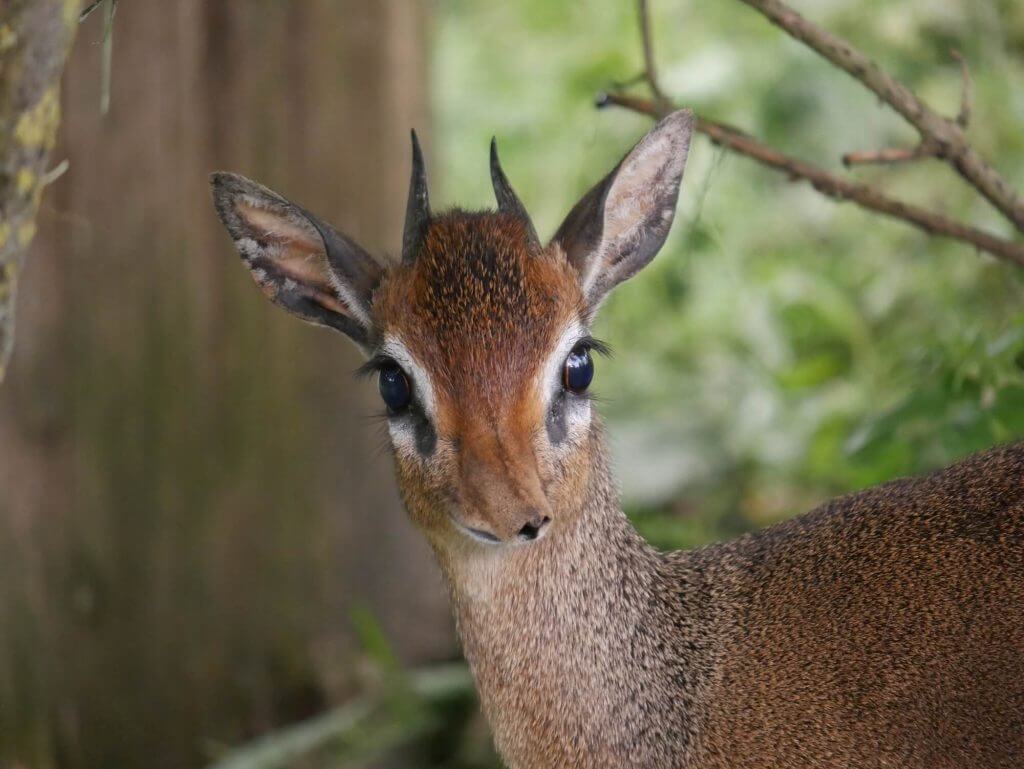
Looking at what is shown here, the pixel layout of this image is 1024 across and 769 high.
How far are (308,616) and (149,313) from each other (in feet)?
4.53

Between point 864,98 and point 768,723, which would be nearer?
point 768,723

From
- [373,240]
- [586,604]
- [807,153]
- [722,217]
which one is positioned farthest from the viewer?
[722,217]

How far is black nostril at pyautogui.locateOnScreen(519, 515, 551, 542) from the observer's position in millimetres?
2795

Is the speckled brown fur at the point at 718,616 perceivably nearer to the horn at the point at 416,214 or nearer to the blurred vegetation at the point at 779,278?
the horn at the point at 416,214

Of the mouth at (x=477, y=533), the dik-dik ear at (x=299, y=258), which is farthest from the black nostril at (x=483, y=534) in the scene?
the dik-dik ear at (x=299, y=258)

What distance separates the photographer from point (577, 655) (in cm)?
322

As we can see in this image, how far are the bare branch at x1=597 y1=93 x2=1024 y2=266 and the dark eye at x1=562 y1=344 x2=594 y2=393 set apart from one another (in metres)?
0.92

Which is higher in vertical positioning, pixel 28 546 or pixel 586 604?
pixel 28 546

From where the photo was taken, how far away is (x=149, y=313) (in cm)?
521

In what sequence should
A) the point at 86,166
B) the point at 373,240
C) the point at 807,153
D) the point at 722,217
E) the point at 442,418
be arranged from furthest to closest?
the point at 722,217 → the point at 807,153 → the point at 373,240 → the point at 86,166 → the point at 442,418

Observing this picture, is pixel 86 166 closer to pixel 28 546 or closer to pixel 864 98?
pixel 28 546

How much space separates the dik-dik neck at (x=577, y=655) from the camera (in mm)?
3195

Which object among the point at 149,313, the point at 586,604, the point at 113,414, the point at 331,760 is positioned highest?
the point at 149,313

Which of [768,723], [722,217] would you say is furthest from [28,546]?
[722,217]
